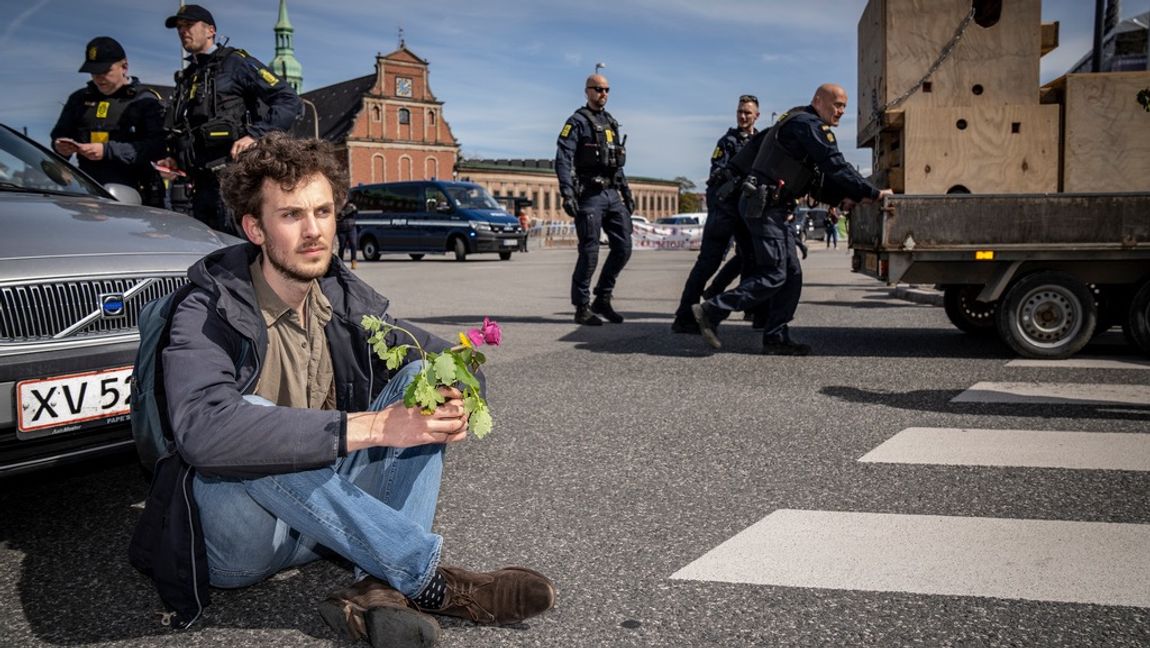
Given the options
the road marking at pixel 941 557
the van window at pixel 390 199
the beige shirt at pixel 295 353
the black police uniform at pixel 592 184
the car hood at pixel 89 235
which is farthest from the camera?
the van window at pixel 390 199

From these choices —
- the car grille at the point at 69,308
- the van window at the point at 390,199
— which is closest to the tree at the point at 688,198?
the van window at the point at 390,199

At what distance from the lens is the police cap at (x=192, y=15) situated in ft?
18.7

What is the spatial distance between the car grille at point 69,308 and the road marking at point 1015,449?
296cm

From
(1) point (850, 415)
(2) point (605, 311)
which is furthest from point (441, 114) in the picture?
(1) point (850, 415)

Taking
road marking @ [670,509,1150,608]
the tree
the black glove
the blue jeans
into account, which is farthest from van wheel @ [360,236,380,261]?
the tree

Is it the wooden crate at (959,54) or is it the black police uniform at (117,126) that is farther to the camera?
the wooden crate at (959,54)

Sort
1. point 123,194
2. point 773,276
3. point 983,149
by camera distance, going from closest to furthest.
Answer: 1. point 123,194
2. point 983,149
3. point 773,276

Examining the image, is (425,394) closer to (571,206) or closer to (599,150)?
(571,206)

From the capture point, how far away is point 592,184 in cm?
906

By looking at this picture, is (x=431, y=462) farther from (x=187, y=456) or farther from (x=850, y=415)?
(x=850, y=415)

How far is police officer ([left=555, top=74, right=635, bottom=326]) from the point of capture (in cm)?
901

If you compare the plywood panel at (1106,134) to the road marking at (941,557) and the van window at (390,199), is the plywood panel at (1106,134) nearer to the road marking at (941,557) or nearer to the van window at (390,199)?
the road marking at (941,557)

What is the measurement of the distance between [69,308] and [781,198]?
5117 millimetres

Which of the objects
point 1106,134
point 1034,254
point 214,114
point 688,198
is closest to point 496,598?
point 214,114
